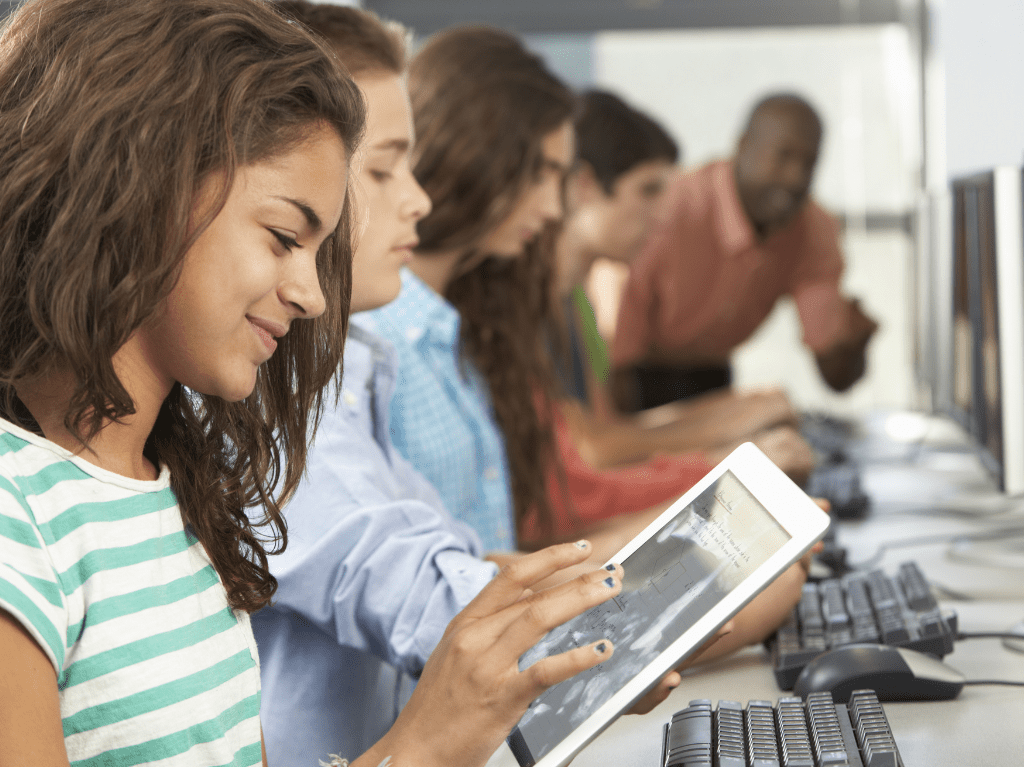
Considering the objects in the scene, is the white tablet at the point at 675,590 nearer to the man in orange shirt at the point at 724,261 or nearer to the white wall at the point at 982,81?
the white wall at the point at 982,81

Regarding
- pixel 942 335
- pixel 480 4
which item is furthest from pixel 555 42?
pixel 942 335

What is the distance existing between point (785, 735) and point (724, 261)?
244 centimetres

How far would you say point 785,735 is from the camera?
0.67m

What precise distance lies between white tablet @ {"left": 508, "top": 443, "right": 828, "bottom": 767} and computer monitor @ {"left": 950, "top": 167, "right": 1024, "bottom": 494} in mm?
526

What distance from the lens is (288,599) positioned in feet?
2.73

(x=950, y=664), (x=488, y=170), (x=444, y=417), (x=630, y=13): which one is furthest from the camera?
(x=630, y=13)

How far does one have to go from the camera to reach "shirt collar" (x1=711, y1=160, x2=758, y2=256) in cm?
293

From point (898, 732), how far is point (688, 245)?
2.40 meters

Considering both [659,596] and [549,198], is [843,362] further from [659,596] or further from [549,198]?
[659,596]

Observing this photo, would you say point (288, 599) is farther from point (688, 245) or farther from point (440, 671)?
point (688, 245)

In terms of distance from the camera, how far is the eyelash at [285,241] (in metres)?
0.62

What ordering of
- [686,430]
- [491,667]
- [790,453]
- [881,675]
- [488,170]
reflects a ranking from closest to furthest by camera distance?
[491,667] < [881,675] < [488,170] < [790,453] < [686,430]

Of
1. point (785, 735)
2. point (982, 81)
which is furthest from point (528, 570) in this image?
point (982, 81)

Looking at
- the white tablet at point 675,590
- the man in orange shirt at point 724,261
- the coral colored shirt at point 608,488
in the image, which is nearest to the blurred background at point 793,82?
the man in orange shirt at point 724,261
